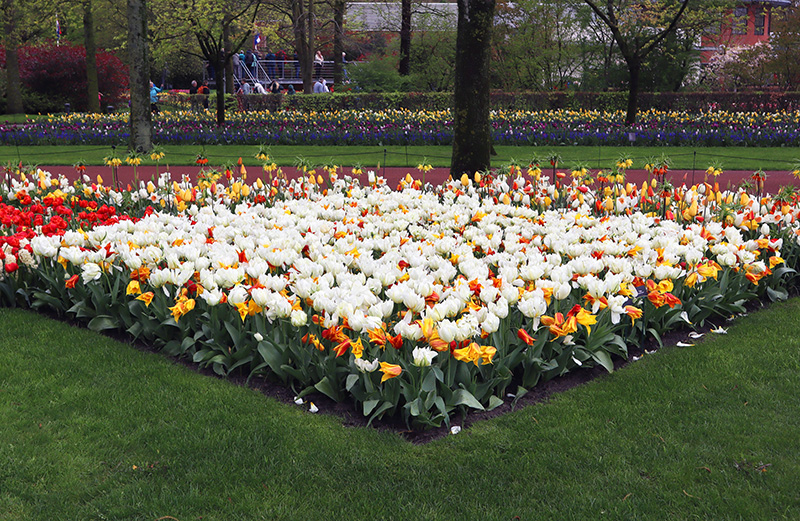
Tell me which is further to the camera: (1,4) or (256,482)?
(1,4)

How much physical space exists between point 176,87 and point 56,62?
855 inches

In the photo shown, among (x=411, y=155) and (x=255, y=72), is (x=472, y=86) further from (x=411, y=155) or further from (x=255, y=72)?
(x=255, y=72)

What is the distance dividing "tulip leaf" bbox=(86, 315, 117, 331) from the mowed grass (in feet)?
1.73

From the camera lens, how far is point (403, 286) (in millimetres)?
3941

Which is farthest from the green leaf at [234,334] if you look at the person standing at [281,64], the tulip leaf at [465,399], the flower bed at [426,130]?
the person standing at [281,64]

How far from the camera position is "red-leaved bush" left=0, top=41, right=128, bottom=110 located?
100 ft

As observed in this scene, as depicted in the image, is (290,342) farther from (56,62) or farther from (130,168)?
(56,62)

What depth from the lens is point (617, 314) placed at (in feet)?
13.5

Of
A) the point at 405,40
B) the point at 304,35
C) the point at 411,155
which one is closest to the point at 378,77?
the point at 405,40

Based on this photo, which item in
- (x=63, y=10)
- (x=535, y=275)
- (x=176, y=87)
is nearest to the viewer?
(x=535, y=275)

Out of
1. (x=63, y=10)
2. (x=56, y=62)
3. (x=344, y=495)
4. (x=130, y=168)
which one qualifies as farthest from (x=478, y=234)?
(x=56, y=62)

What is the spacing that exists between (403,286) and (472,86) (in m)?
6.12

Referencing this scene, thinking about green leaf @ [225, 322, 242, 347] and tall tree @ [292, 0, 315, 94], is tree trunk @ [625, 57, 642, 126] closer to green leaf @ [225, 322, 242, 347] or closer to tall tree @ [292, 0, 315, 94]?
tall tree @ [292, 0, 315, 94]

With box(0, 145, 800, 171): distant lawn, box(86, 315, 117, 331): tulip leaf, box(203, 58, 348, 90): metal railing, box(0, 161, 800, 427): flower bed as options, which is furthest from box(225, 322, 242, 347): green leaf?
box(203, 58, 348, 90): metal railing
